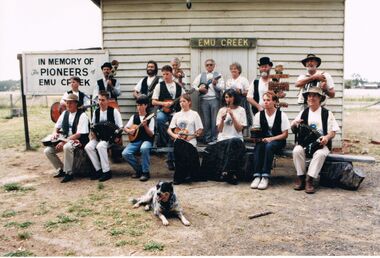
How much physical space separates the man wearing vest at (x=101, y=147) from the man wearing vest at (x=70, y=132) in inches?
7.6

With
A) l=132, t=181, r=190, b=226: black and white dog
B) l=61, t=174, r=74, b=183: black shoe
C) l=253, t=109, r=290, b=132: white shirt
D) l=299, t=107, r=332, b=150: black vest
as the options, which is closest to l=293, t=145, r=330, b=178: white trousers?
l=299, t=107, r=332, b=150: black vest

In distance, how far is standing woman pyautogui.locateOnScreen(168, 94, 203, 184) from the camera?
23.0ft

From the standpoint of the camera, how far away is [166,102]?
26.5 feet

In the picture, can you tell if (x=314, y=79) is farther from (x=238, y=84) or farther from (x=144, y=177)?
(x=144, y=177)

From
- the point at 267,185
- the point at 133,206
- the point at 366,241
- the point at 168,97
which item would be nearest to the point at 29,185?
the point at 133,206

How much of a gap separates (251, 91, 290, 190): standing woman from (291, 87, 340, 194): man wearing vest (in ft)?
0.90

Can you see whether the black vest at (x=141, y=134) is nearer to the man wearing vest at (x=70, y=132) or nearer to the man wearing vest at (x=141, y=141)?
the man wearing vest at (x=141, y=141)

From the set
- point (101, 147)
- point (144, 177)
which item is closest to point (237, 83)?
point (144, 177)

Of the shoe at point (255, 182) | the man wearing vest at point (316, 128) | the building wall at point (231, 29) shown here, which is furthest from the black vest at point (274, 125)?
the building wall at point (231, 29)

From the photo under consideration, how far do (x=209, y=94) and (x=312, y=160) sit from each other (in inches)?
112

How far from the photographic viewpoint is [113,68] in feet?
29.6

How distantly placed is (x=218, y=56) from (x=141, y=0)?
2.11 m

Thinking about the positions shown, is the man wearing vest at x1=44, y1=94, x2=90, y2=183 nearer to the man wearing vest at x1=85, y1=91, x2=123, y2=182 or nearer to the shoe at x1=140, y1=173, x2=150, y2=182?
the man wearing vest at x1=85, y1=91, x2=123, y2=182

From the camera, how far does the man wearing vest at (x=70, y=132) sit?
7418mm
